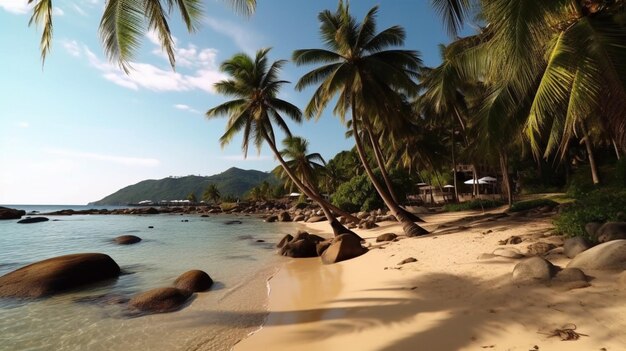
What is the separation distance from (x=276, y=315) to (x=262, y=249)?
390 inches

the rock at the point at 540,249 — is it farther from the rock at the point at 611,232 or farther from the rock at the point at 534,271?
the rock at the point at 534,271

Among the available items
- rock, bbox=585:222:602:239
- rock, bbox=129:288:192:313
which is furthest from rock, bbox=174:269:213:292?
rock, bbox=585:222:602:239

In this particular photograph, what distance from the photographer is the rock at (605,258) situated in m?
5.15

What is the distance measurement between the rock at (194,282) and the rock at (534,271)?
730 centimetres

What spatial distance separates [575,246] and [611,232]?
33.2 inches

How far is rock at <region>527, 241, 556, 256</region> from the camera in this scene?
716 cm

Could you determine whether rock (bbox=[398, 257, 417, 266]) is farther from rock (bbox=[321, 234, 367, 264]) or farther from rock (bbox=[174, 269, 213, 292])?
rock (bbox=[174, 269, 213, 292])

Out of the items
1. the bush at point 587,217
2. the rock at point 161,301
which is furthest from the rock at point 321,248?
the bush at point 587,217

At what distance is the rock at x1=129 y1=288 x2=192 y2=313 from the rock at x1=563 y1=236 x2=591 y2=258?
8.21 m

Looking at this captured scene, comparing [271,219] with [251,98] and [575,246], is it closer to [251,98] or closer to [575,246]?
[251,98]

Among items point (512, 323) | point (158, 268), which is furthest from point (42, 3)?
point (512, 323)

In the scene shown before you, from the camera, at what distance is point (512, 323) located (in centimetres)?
438

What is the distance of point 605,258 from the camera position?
17.3 ft

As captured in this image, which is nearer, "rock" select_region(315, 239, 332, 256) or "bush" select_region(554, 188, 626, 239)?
"bush" select_region(554, 188, 626, 239)
